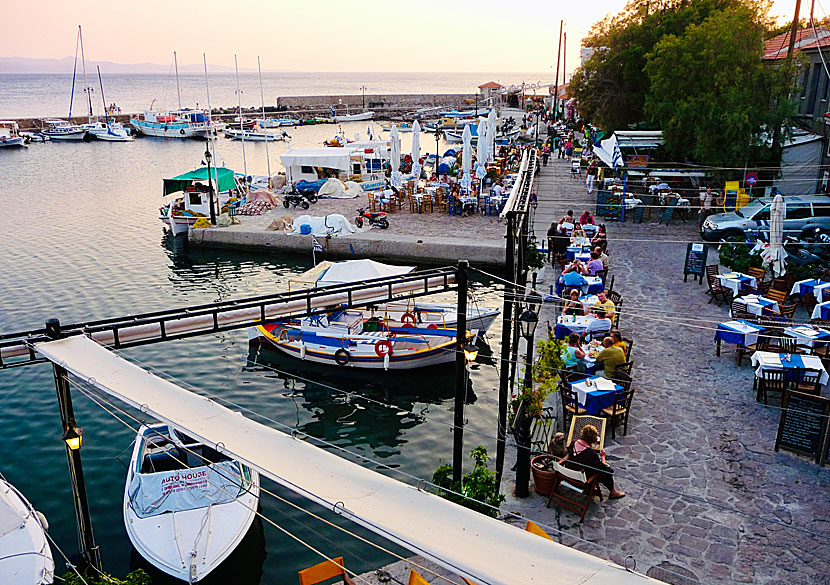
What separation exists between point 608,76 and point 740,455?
111 feet

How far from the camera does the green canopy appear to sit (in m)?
34.9

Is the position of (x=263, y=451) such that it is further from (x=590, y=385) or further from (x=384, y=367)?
(x=384, y=367)

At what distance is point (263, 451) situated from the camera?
22.7 feet

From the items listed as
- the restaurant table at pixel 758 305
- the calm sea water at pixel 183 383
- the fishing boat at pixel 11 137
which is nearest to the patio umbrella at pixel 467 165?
the calm sea water at pixel 183 383

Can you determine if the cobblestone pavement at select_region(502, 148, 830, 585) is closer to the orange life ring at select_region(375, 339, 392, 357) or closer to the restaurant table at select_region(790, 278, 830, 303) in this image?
the restaurant table at select_region(790, 278, 830, 303)

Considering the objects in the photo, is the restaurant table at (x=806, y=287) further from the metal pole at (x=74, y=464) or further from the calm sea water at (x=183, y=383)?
the metal pole at (x=74, y=464)

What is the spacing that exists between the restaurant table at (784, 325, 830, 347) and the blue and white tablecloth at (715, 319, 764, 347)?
573 millimetres

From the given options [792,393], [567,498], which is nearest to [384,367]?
[567,498]

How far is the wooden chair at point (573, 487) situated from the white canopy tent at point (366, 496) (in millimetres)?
3692

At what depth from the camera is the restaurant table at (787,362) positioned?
1138 centimetres

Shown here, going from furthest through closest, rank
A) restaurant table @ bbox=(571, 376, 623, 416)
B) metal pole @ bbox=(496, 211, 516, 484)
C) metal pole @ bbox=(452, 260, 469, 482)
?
restaurant table @ bbox=(571, 376, 623, 416) → metal pole @ bbox=(496, 211, 516, 484) → metal pole @ bbox=(452, 260, 469, 482)

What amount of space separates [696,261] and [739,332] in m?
5.97

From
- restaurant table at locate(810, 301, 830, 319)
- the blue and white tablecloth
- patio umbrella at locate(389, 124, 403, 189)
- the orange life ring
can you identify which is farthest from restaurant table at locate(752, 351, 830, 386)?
patio umbrella at locate(389, 124, 403, 189)

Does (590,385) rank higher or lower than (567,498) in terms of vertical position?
higher
